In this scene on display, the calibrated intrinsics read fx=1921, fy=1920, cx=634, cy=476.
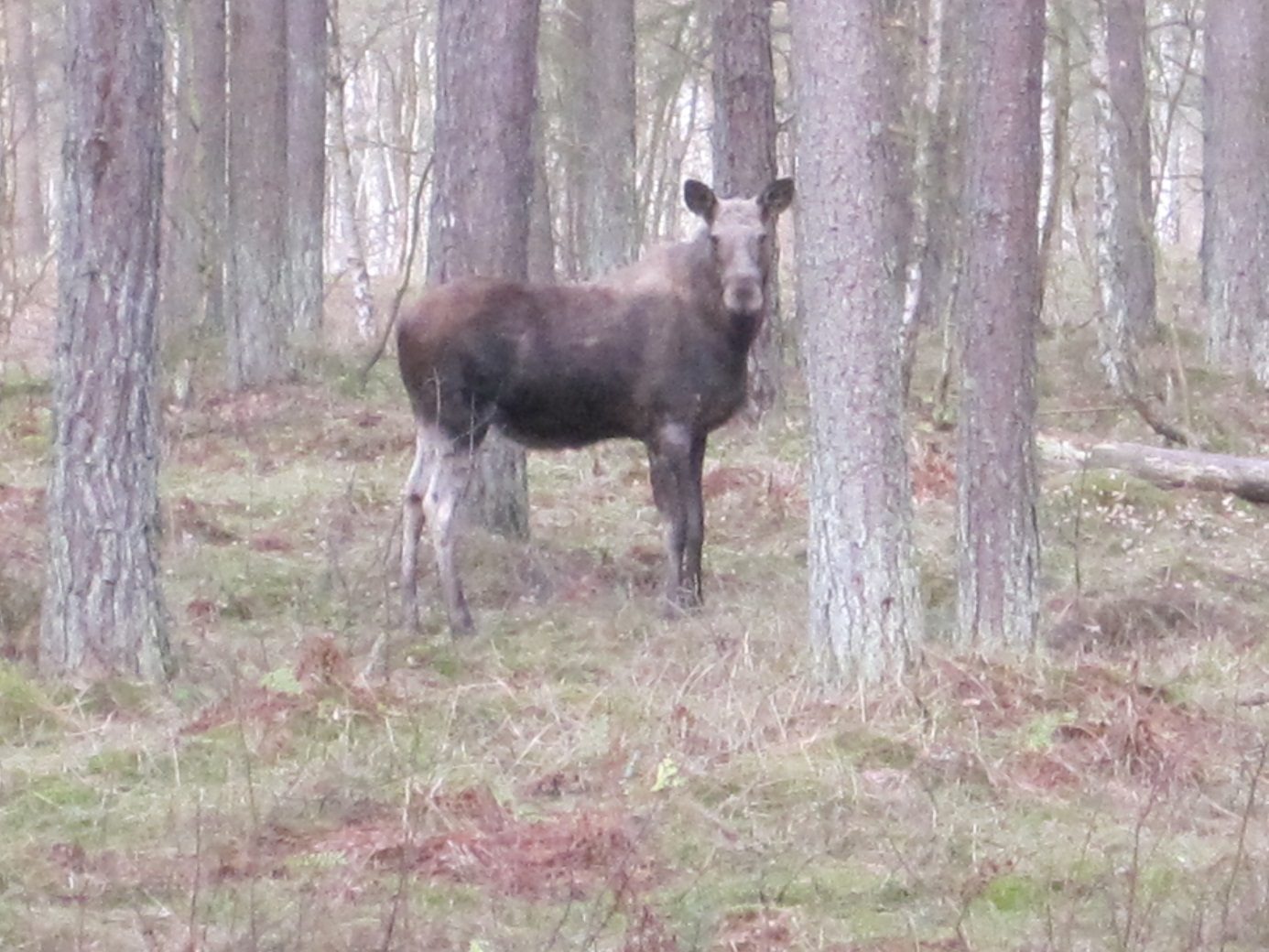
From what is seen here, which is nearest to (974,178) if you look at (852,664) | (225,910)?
(852,664)

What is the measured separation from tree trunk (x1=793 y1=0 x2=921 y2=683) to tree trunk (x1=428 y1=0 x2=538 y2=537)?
4252mm

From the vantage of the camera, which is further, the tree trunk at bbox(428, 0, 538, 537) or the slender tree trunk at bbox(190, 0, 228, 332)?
the slender tree trunk at bbox(190, 0, 228, 332)

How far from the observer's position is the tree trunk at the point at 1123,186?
2050cm

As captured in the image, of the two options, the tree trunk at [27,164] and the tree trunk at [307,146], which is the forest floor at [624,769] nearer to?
the tree trunk at [307,146]

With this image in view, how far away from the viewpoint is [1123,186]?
73.3ft

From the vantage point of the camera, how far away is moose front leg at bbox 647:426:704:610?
11414 mm

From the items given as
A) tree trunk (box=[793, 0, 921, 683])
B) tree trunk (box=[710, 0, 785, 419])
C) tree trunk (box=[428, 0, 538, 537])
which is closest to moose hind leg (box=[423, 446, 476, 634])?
tree trunk (box=[428, 0, 538, 537])

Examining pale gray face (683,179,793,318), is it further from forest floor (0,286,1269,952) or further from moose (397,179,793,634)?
forest floor (0,286,1269,952)

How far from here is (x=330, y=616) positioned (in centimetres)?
1080

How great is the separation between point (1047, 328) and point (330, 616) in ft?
47.5

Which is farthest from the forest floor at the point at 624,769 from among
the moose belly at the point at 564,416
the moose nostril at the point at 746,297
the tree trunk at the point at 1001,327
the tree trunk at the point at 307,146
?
the tree trunk at the point at 307,146

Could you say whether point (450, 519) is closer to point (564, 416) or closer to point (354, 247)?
point (564, 416)

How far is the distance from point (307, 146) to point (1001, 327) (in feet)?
49.9

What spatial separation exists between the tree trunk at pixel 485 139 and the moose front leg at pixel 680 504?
3.97 feet
